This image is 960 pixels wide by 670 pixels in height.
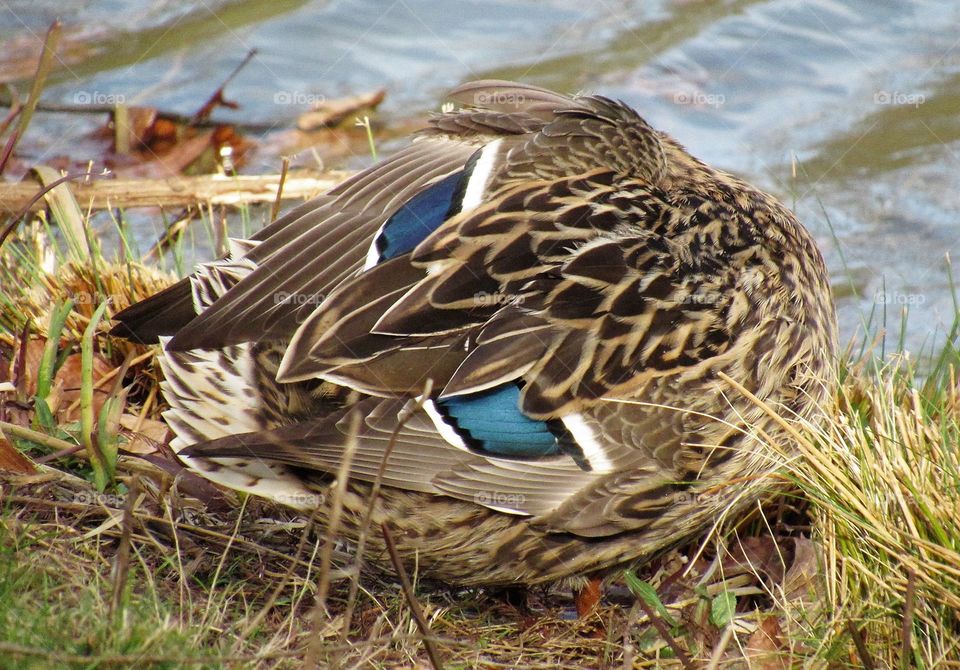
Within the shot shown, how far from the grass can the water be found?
312 centimetres

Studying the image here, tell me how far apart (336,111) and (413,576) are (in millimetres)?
4425

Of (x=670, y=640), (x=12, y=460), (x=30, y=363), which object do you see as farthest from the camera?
(x=30, y=363)

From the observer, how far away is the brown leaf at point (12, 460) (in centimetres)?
291

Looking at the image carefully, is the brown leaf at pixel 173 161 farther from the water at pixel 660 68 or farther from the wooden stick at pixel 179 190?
the wooden stick at pixel 179 190

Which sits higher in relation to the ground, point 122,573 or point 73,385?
point 122,573

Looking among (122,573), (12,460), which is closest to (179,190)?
(12,460)

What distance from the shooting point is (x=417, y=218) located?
2988 millimetres

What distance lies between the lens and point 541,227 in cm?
289

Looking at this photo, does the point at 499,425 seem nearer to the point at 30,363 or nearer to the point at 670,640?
the point at 670,640

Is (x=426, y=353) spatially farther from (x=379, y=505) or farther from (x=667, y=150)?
(x=667, y=150)

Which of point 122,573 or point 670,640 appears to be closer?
point 122,573

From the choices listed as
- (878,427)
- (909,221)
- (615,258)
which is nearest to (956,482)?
(878,427)

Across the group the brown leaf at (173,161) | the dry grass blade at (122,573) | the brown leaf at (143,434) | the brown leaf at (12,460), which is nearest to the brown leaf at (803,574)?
the dry grass blade at (122,573)

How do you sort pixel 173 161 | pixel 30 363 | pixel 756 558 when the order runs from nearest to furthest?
pixel 756 558, pixel 30 363, pixel 173 161
